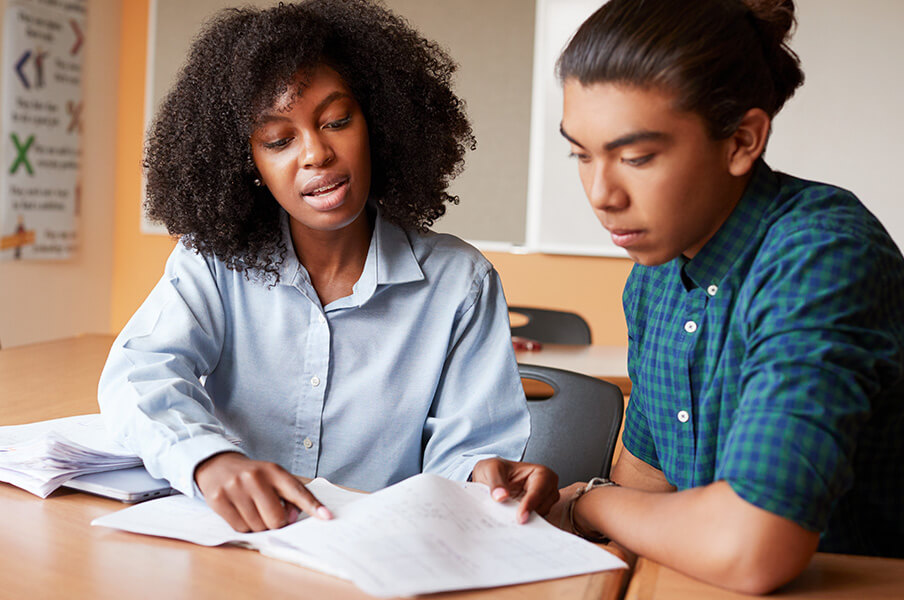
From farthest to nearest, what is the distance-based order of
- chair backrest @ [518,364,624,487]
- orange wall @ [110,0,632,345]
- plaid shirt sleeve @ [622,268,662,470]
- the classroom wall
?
orange wall @ [110,0,632,345]
the classroom wall
chair backrest @ [518,364,624,487]
plaid shirt sleeve @ [622,268,662,470]

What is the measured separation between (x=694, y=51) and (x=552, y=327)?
7.64ft

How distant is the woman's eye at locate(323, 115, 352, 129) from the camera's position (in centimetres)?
138

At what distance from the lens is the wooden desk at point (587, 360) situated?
226 cm

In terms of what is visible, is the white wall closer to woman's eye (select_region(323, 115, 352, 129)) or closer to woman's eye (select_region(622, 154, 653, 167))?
woman's eye (select_region(323, 115, 352, 129))

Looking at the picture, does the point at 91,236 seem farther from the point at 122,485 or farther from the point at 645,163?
the point at 645,163

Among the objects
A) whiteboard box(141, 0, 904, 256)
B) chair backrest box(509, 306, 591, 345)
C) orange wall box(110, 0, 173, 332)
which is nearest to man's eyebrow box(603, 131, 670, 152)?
chair backrest box(509, 306, 591, 345)

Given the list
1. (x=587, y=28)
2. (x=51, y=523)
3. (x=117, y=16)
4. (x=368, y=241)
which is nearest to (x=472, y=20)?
(x=117, y=16)

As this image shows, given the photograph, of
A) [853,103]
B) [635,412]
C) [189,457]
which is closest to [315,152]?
[189,457]

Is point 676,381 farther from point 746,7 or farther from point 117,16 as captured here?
point 117,16

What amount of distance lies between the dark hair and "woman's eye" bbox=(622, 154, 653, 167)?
0.07 meters

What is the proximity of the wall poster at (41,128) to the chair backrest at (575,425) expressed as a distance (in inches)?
125

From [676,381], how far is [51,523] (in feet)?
2.57

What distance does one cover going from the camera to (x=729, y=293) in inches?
41.3

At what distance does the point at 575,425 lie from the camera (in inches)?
67.6
